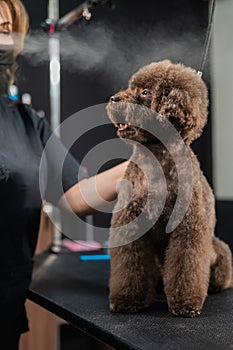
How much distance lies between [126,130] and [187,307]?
1.13 ft

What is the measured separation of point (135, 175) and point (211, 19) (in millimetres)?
337

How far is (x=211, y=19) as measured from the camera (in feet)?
Result: 2.89

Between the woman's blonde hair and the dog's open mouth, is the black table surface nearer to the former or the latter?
the dog's open mouth

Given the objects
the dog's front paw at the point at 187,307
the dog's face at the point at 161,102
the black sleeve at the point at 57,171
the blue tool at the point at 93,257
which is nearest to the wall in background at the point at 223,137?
the blue tool at the point at 93,257

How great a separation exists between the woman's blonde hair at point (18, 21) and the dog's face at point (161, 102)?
476 mm

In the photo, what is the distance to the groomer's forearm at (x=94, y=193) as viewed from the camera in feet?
3.52

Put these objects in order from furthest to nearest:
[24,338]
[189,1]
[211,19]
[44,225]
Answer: [44,225]
[24,338]
[189,1]
[211,19]

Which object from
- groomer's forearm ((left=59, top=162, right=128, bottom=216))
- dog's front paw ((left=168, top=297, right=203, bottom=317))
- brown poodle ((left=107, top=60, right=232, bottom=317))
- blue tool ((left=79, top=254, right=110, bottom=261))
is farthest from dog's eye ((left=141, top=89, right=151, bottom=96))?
blue tool ((left=79, top=254, right=110, bottom=261))

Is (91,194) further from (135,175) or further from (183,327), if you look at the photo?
(183,327)

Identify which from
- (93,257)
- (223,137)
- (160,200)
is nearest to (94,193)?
(160,200)

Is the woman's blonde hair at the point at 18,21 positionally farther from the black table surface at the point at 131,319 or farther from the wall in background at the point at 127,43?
the black table surface at the point at 131,319

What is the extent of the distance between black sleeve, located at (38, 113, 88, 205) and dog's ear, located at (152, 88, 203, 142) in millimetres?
457

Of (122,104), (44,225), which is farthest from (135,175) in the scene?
(44,225)

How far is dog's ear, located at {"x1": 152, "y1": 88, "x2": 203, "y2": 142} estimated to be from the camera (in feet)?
2.61
